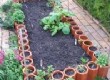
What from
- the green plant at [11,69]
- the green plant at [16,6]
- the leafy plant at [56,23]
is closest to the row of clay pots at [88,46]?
the leafy plant at [56,23]

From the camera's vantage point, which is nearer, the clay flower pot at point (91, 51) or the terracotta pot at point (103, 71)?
the terracotta pot at point (103, 71)

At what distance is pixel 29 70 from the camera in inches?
131

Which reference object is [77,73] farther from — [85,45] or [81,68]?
[85,45]

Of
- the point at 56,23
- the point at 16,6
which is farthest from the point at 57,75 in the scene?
the point at 16,6

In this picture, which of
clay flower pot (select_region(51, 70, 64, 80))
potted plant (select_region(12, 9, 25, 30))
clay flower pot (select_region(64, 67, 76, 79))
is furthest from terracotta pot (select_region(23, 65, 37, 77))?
potted plant (select_region(12, 9, 25, 30))

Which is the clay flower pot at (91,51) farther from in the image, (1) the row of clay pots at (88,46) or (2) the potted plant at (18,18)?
(2) the potted plant at (18,18)

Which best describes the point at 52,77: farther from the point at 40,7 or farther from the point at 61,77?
the point at 40,7

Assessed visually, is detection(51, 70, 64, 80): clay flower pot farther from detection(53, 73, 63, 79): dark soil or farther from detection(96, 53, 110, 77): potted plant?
detection(96, 53, 110, 77): potted plant

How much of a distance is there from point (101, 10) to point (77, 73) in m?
1.91

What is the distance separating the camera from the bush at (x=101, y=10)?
454 cm

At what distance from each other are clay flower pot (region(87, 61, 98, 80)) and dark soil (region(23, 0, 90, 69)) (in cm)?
24

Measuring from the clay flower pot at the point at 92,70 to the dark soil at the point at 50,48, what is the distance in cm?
24

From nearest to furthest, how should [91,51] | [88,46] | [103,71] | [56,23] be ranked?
[103,71], [91,51], [88,46], [56,23]

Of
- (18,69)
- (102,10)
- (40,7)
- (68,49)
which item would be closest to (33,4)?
(40,7)
